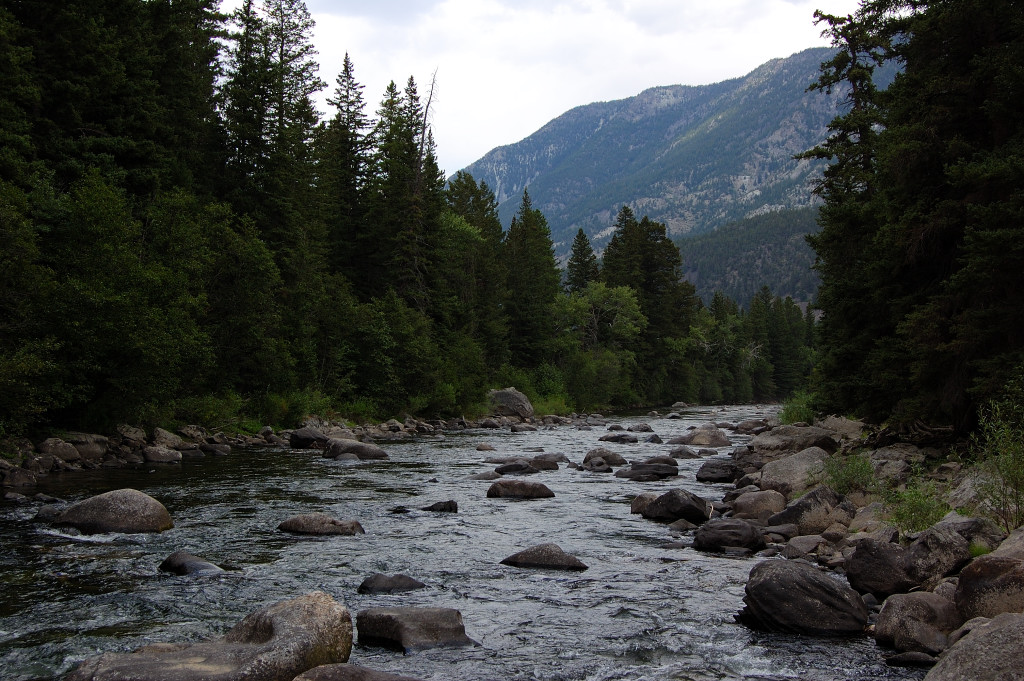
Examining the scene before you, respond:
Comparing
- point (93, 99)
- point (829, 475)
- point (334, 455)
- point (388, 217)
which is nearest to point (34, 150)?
point (93, 99)

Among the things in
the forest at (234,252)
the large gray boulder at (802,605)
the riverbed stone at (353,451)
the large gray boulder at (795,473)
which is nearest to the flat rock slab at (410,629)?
the large gray boulder at (802,605)

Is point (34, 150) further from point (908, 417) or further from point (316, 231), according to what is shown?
point (908, 417)

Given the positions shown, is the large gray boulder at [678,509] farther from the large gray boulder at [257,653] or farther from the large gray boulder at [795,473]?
the large gray boulder at [257,653]

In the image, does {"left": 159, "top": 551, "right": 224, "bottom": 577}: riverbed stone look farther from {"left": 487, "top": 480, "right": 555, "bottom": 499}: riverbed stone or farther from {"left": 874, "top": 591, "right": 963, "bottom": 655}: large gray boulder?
{"left": 874, "top": 591, "right": 963, "bottom": 655}: large gray boulder

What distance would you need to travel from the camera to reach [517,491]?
688 inches

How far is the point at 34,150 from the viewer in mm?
24125

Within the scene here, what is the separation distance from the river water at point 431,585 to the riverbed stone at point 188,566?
0.21m

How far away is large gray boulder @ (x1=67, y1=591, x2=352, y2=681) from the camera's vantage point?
5.61 meters

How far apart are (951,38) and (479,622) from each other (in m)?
16.7

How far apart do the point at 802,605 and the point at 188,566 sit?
8295mm

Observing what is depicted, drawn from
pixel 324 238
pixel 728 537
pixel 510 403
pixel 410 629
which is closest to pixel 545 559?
pixel 728 537

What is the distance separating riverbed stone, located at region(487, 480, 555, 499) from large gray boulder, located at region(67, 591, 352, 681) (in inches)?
413

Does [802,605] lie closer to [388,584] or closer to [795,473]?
[388,584]

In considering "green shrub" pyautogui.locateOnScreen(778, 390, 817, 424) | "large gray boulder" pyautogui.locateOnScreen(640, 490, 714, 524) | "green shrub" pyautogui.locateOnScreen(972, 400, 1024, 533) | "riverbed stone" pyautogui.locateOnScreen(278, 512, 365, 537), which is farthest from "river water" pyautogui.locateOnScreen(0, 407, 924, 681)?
"green shrub" pyautogui.locateOnScreen(778, 390, 817, 424)
